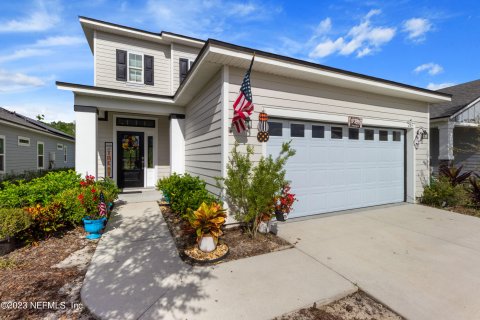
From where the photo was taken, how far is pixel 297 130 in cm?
500

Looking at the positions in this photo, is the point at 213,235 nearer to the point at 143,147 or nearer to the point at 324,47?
the point at 143,147

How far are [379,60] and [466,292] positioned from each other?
852 centimetres

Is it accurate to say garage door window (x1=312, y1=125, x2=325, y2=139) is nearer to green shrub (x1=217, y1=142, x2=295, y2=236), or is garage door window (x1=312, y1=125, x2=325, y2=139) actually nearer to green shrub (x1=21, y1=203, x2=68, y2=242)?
green shrub (x1=217, y1=142, x2=295, y2=236)

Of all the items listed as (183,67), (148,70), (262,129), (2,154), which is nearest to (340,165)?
(262,129)

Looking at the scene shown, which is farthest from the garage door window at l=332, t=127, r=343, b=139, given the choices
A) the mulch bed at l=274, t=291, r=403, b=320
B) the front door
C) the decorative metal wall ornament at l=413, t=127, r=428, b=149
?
the front door

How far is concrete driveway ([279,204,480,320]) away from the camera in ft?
7.38

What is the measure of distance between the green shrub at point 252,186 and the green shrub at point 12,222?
3.05m

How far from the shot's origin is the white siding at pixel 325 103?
4.45m

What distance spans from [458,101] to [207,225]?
37.5ft

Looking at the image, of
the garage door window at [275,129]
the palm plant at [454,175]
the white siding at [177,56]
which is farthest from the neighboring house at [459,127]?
the white siding at [177,56]

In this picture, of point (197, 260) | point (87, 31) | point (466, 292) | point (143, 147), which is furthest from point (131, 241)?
point (87, 31)

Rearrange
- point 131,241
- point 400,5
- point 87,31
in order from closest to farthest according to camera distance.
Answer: point 131,241 < point 400,5 < point 87,31

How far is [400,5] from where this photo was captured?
593 centimetres

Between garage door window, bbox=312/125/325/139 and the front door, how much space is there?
20.6 feet
